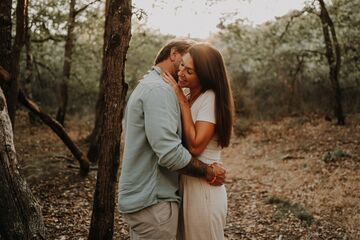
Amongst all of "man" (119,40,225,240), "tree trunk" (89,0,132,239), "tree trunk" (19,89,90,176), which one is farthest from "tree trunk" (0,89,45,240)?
"tree trunk" (19,89,90,176)

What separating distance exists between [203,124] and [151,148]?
42 cm

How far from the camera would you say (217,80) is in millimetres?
3162

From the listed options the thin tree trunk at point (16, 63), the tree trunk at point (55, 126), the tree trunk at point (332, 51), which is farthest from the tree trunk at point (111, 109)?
the tree trunk at point (332, 51)

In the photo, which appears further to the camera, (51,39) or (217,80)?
(51,39)

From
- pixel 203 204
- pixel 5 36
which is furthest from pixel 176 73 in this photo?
pixel 5 36

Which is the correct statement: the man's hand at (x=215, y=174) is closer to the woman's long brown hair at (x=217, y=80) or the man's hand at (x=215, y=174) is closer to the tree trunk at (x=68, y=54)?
the woman's long brown hair at (x=217, y=80)

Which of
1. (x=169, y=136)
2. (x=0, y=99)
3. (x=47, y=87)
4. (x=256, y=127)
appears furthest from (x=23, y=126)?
(x=169, y=136)

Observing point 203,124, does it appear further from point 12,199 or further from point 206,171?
point 12,199

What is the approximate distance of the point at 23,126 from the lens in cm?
1695

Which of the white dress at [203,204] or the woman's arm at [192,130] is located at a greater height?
the woman's arm at [192,130]

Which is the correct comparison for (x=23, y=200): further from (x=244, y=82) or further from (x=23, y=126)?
(x=244, y=82)

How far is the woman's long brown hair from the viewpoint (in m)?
3.12

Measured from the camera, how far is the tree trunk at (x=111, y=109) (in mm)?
4344

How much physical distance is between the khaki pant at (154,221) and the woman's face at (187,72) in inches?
33.9
